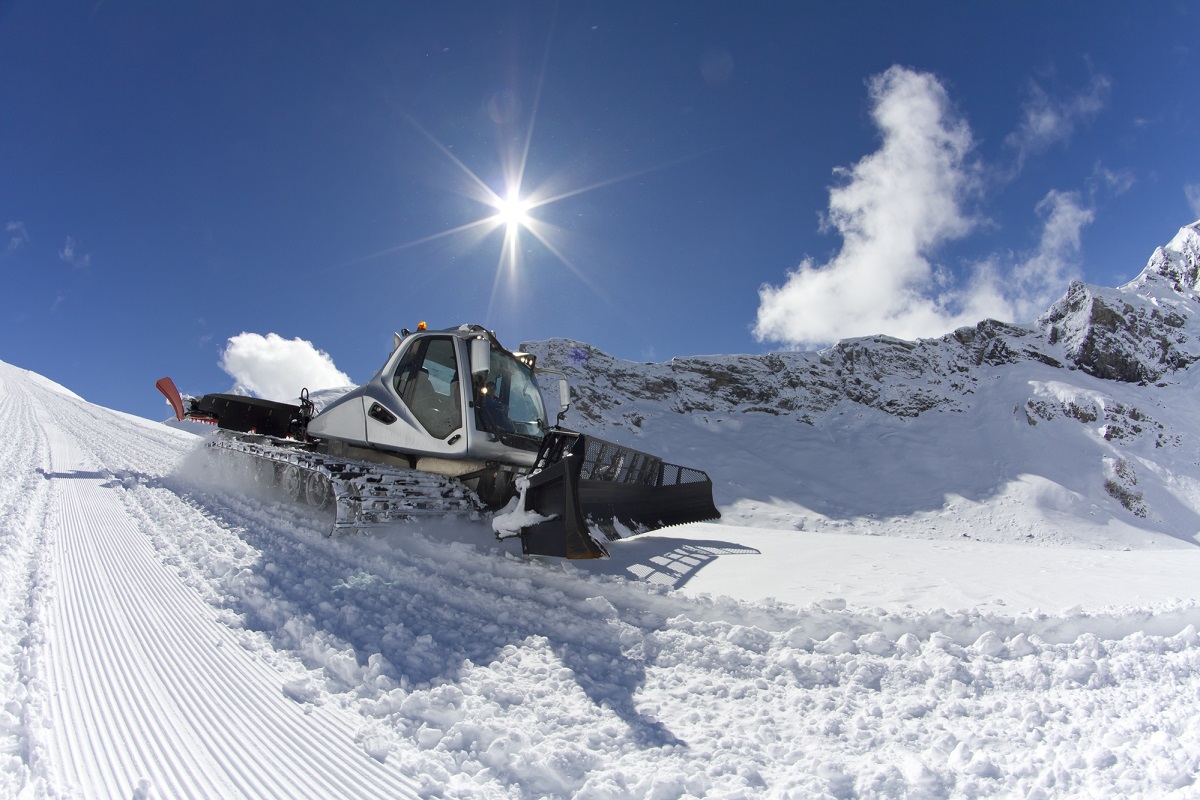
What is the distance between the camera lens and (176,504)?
6164 mm

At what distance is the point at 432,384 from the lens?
578 cm

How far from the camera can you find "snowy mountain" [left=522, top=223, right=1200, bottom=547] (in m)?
31.5

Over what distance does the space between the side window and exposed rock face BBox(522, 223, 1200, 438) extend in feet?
117

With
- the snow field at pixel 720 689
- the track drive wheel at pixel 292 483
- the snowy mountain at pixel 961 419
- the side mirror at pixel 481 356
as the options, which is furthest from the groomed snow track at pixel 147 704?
the snowy mountain at pixel 961 419

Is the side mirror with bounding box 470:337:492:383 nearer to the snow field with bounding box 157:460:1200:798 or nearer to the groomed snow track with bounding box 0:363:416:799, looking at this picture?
the snow field with bounding box 157:460:1200:798

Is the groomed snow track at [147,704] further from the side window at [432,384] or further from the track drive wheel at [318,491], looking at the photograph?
the side window at [432,384]

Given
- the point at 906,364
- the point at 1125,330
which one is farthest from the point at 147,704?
the point at 1125,330

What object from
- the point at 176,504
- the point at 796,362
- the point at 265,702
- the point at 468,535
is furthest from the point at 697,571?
the point at 796,362

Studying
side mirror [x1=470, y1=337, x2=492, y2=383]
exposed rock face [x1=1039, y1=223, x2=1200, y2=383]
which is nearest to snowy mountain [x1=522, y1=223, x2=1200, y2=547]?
exposed rock face [x1=1039, y1=223, x2=1200, y2=383]

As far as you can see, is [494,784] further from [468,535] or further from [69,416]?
[69,416]

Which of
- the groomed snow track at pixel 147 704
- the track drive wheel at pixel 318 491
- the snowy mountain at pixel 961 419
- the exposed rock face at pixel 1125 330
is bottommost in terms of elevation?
the groomed snow track at pixel 147 704

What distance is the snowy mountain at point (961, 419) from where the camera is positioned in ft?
103

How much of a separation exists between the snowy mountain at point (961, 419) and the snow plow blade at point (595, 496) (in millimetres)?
19775

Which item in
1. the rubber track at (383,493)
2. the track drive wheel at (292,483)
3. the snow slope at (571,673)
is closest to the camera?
the snow slope at (571,673)
